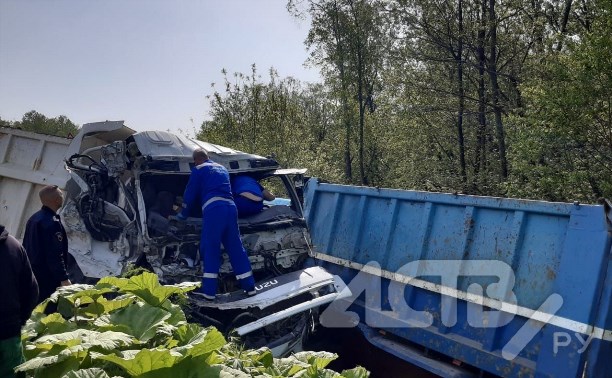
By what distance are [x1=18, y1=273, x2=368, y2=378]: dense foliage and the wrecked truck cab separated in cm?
217

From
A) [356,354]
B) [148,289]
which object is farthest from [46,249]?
[356,354]

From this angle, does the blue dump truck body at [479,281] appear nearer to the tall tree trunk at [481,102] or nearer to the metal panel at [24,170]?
the metal panel at [24,170]

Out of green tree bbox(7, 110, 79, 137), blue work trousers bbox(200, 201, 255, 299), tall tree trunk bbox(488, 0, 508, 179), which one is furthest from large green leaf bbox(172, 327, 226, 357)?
green tree bbox(7, 110, 79, 137)

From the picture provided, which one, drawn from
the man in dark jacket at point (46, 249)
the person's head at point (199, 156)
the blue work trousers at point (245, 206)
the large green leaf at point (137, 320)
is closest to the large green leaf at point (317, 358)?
the large green leaf at point (137, 320)

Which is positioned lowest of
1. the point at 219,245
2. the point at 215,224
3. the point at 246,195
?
the point at 219,245

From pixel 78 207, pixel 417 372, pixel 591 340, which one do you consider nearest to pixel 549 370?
pixel 591 340

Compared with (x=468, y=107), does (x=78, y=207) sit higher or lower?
lower

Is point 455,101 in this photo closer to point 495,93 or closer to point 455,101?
point 455,101

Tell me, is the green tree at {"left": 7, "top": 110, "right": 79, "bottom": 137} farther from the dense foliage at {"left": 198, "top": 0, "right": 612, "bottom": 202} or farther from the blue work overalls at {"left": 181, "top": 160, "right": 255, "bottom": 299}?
the blue work overalls at {"left": 181, "top": 160, "right": 255, "bottom": 299}

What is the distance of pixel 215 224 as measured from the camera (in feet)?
15.6

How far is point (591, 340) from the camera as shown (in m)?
3.69

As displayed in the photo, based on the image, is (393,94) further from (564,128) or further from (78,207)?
(78,207)

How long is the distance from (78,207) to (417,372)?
3533 millimetres

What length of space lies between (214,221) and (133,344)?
8.84ft
